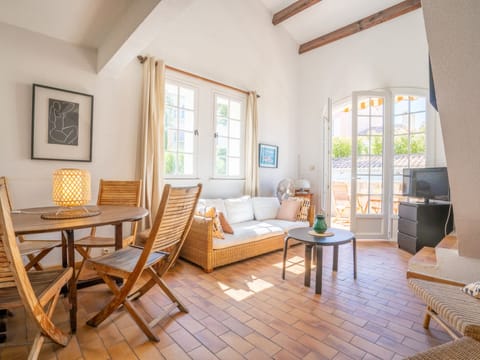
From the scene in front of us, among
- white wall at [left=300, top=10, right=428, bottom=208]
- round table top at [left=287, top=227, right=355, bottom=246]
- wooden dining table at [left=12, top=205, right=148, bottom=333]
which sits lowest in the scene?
round table top at [left=287, top=227, right=355, bottom=246]

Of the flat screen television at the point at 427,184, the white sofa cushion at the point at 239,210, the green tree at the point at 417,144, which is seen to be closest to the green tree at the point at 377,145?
the green tree at the point at 417,144

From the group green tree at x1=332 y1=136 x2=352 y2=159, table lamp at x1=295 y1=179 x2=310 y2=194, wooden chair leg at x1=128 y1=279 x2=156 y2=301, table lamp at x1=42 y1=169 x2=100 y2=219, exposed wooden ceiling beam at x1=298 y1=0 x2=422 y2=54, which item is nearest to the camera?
table lamp at x1=42 y1=169 x2=100 y2=219

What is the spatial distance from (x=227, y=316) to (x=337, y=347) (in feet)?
2.50

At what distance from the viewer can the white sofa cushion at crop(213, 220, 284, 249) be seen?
2.85 m

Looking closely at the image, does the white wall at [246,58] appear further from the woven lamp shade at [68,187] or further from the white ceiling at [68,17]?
the woven lamp shade at [68,187]

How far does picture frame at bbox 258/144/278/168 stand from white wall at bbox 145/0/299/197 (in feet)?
0.33

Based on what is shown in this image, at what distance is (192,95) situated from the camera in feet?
12.2

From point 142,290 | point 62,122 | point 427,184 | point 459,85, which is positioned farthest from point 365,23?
point 142,290

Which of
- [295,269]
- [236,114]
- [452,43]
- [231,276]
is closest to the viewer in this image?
[452,43]

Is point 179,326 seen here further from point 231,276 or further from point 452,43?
point 452,43

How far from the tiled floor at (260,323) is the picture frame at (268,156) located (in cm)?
242

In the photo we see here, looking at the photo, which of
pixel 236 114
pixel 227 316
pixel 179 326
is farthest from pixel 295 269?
pixel 236 114

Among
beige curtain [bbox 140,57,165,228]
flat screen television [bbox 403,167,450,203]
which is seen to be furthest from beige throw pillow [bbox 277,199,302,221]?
beige curtain [bbox 140,57,165,228]

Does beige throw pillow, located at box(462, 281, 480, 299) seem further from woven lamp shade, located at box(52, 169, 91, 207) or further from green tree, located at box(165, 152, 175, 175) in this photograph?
green tree, located at box(165, 152, 175, 175)
